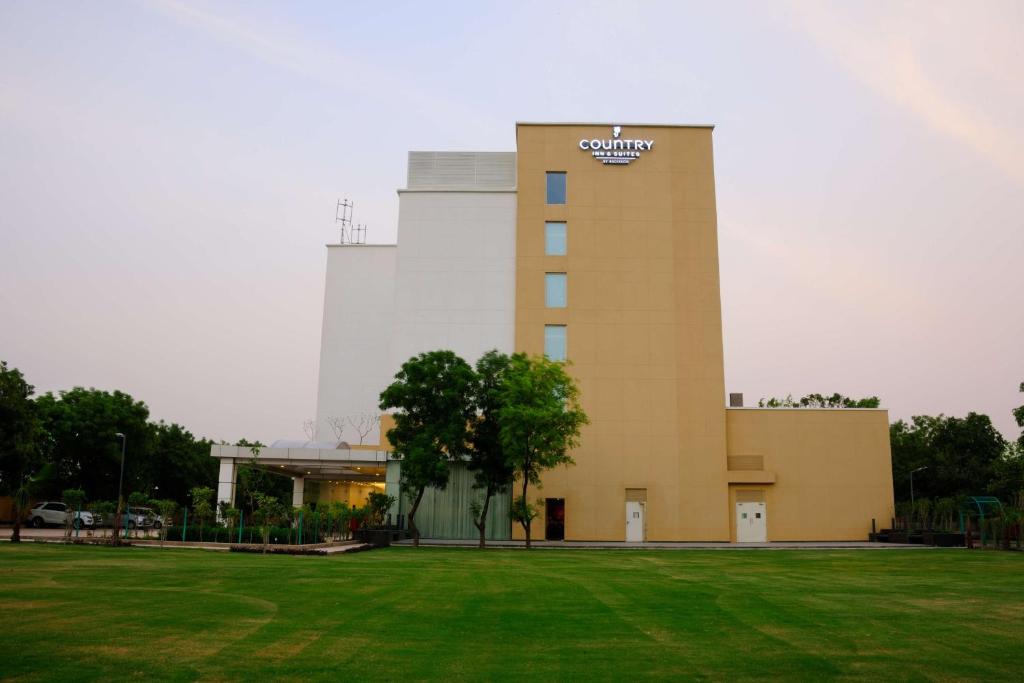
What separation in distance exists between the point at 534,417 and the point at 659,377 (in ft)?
48.4

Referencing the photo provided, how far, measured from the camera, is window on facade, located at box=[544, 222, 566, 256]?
53.1 metres

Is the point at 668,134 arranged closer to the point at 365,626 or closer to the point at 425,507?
the point at 425,507

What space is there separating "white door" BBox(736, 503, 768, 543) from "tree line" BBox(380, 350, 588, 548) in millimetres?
14994

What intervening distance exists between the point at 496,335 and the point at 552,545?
14.0 metres

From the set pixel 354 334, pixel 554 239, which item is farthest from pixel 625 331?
pixel 354 334

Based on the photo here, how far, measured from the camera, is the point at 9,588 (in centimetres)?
1684

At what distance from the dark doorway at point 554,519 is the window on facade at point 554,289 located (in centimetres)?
1225

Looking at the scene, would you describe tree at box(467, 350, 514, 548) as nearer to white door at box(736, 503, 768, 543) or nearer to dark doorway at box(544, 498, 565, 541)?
dark doorway at box(544, 498, 565, 541)

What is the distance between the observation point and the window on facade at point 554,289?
52.5 meters

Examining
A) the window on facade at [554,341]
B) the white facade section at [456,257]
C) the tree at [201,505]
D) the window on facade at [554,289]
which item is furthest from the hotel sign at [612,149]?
the tree at [201,505]

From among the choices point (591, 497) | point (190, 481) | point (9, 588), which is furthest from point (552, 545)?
point (190, 481)

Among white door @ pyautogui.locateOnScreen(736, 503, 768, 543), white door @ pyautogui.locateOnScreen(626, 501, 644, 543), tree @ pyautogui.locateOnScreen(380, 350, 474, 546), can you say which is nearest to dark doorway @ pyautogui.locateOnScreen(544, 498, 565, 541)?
white door @ pyautogui.locateOnScreen(626, 501, 644, 543)

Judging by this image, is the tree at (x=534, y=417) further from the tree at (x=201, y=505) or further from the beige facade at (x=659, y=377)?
the tree at (x=201, y=505)

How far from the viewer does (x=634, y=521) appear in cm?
5016
